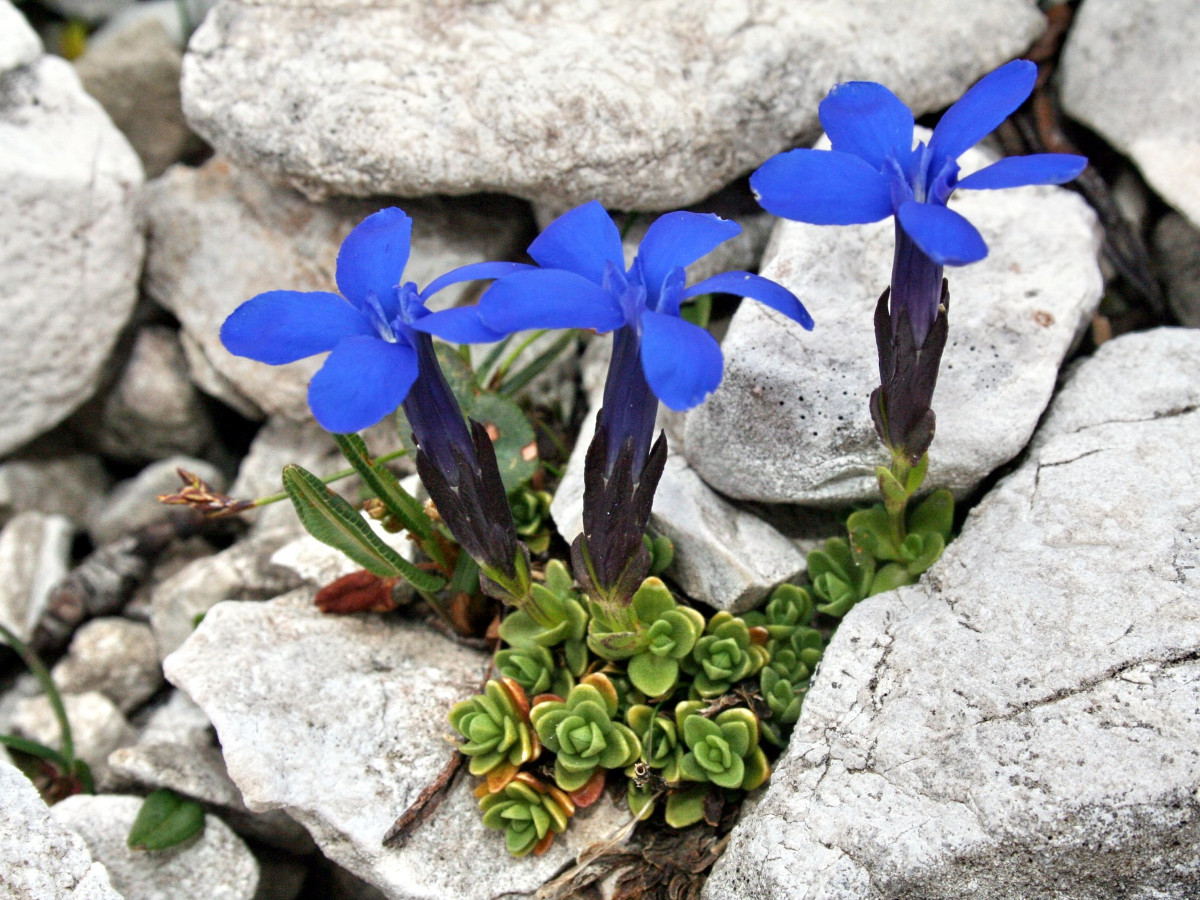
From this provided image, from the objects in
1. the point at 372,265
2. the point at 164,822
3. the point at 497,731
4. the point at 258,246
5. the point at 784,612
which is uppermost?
the point at 372,265

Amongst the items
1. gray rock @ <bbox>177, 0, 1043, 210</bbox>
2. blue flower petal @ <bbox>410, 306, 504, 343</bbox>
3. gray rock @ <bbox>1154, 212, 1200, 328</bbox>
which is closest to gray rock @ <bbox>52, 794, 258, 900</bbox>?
blue flower petal @ <bbox>410, 306, 504, 343</bbox>

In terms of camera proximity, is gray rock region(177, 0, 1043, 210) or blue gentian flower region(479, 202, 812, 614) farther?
gray rock region(177, 0, 1043, 210)

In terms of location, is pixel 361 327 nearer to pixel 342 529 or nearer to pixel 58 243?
pixel 342 529

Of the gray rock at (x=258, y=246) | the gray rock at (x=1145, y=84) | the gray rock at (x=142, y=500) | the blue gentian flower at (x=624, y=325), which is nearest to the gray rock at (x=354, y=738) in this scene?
the blue gentian flower at (x=624, y=325)

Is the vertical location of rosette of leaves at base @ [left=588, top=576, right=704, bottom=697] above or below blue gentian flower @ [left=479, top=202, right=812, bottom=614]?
below

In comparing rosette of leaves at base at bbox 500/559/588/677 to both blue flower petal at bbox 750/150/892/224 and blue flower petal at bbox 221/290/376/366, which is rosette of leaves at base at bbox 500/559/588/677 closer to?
blue flower petal at bbox 221/290/376/366

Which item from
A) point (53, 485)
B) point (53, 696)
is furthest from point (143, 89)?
point (53, 696)

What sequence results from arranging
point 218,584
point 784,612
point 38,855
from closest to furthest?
point 38,855, point 784,612, point 218,584
